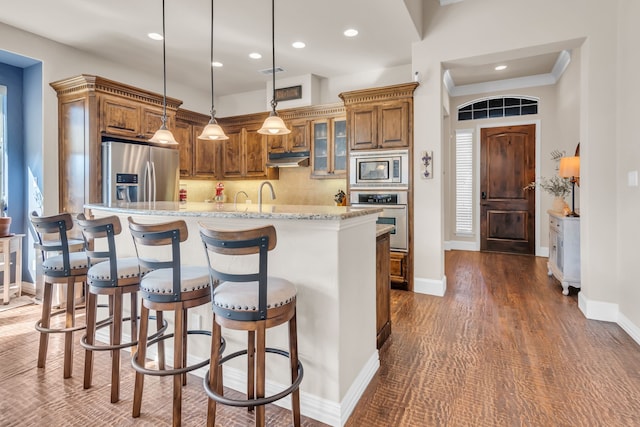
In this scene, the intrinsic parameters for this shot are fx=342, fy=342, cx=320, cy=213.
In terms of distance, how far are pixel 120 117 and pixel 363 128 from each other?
3.01 meters

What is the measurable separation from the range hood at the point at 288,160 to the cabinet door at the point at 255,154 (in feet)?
0.65

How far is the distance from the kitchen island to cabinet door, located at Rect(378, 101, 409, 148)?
2.40 meters

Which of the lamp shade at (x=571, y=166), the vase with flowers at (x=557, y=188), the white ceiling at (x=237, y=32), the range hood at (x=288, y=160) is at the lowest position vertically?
the vase with flowers at (x=557, y=188)

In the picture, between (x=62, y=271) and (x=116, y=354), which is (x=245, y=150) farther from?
(x=116, y=354)

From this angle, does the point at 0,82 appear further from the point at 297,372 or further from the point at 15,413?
the point at 297,372

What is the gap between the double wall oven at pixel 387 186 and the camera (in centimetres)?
430

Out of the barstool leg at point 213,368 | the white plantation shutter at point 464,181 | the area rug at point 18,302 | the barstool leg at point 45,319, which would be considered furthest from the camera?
the white plantation shutter at point 464,181

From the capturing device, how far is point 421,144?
13.7 ft

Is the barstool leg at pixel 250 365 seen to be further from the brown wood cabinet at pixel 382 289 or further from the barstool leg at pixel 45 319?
the barstool leg at pixel 45 319

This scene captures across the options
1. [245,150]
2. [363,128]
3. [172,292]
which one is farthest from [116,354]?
[245,150]

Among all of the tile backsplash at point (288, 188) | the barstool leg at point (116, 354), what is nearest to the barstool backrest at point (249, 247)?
the barstool leg at point (116, 354)

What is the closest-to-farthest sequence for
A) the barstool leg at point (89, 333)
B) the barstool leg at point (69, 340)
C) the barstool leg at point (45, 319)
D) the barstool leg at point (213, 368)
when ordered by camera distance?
the barstool leg at point (213, 368) < the barstool leg at point (89, 333) < the barstool leg at point (69, 340) < the barstool leg at point (45, 319)

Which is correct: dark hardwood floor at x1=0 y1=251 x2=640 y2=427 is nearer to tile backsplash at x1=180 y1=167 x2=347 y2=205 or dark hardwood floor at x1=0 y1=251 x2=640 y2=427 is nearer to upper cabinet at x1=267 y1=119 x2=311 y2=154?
tile backsplash at x1=180 y1=167 x2=347 y2=205

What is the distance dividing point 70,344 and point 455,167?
6896mm
